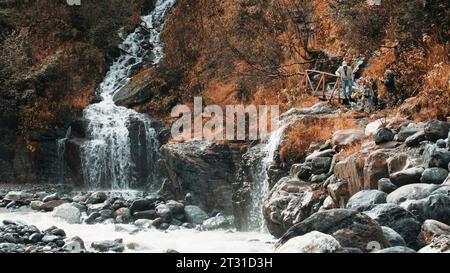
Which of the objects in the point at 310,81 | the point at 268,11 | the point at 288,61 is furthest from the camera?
the point at 268,11

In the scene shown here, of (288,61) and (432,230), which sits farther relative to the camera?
(288,61)

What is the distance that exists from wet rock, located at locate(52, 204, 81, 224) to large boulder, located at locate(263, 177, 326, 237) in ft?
24.7

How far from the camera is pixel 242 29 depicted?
87.6 feet

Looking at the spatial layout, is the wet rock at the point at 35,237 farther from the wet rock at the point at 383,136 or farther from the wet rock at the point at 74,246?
the wet rock at the point at 383,136

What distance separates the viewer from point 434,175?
11250mm

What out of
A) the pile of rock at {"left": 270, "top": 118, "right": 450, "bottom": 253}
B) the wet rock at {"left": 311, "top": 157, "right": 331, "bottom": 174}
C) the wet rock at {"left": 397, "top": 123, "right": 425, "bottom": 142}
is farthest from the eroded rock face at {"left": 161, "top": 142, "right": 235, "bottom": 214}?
the wet rock at {"left": 397, "top": 123, "right": 425, "bottom": 142}

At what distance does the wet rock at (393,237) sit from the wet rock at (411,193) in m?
1.55

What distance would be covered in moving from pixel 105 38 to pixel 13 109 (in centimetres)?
754

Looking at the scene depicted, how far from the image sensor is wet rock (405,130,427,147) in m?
12.9

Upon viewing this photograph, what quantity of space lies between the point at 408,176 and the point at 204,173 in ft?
34.8

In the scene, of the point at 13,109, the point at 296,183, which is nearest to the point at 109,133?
the point at 13,109

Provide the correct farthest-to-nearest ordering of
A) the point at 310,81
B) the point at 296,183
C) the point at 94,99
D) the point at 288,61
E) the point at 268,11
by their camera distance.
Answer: the point at 94,99
the point at 268,11
the point at 288,61
the point at 310,81
the point at 296,183

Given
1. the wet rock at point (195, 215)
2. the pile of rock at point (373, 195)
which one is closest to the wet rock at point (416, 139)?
the pile of rock at point (373, 195)
